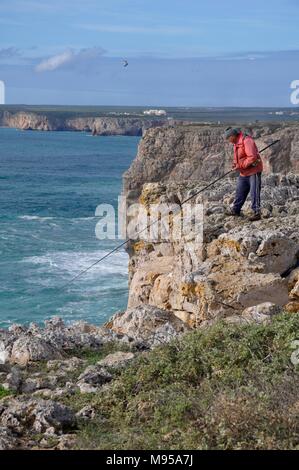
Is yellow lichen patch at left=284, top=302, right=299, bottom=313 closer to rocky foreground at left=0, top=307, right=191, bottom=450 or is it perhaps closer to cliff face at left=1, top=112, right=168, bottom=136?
rocky foreground at left=0, top=307, right=191, bottom=450

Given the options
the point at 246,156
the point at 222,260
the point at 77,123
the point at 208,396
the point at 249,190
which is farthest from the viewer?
the point at 77,123

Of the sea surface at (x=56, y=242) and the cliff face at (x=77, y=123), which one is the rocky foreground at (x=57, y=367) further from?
the cliff face at (x=77, y=123)

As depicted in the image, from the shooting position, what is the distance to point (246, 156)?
12484 millimetres

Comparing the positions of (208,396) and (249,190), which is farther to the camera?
(249,190)

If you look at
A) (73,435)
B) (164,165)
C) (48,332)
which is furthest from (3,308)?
(73,435)

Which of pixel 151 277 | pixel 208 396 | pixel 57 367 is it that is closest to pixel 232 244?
pixel 151 277

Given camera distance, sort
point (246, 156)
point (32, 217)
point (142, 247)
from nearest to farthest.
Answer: point (246, 156) < point (142, 247) < point (32, 217)

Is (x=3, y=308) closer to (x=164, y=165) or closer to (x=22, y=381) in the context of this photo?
(x=164, y=165)

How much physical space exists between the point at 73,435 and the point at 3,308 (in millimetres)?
21366

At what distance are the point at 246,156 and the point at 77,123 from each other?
163 metres

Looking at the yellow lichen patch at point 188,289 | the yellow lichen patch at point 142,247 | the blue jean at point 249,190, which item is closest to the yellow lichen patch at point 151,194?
the yellow lichen patch at point 142,247

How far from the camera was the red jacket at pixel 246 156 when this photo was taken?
12.3 m

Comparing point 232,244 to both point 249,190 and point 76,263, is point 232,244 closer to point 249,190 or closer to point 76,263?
point 249,190
